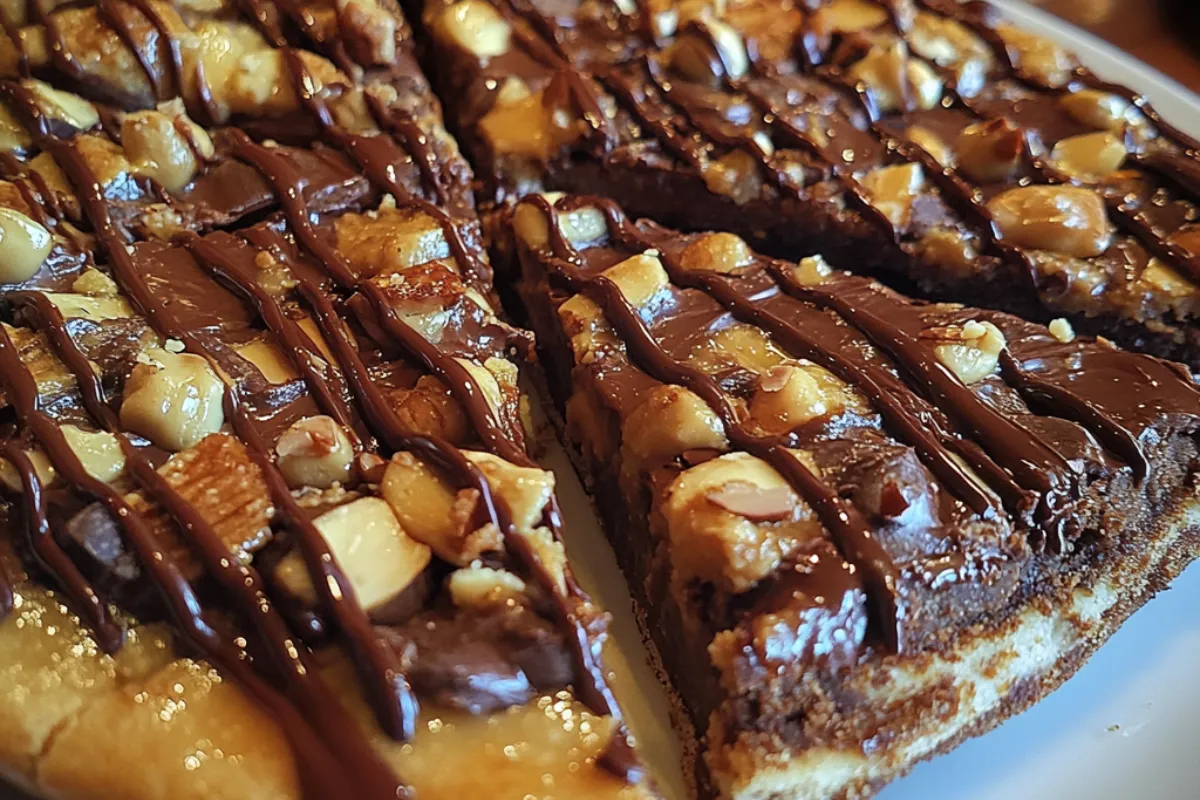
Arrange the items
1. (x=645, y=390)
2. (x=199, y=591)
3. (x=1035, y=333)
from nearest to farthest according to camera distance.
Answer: (x=199, y=591)
(x=645, y=390)
(x=1035, y=333)

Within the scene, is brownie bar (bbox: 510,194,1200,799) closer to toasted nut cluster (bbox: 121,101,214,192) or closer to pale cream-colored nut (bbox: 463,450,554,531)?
pale cream-colored nut (bbox: 463,450,554,531)

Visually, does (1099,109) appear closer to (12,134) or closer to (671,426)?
(671,426)

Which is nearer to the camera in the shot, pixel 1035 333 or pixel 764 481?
pixel 764 481

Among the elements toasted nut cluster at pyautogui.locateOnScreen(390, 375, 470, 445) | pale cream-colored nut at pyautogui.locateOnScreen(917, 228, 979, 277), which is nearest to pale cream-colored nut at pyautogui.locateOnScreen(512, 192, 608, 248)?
toasted nut cluster at pyautogui.locateOnScreen(390, 375, 470, 445)

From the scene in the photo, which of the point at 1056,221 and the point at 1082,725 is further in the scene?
the point at 1056,221

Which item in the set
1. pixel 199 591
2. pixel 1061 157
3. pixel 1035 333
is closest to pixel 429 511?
pixel 199 591

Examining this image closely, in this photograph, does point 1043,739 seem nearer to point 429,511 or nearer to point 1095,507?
point 1095,507

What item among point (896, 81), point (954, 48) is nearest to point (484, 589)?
point (896, 81)

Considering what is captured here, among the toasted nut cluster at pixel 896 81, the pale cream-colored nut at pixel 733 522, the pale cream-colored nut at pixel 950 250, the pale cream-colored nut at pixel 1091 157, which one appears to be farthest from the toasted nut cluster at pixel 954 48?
the pale cream-colored nut at pixel 733 522
